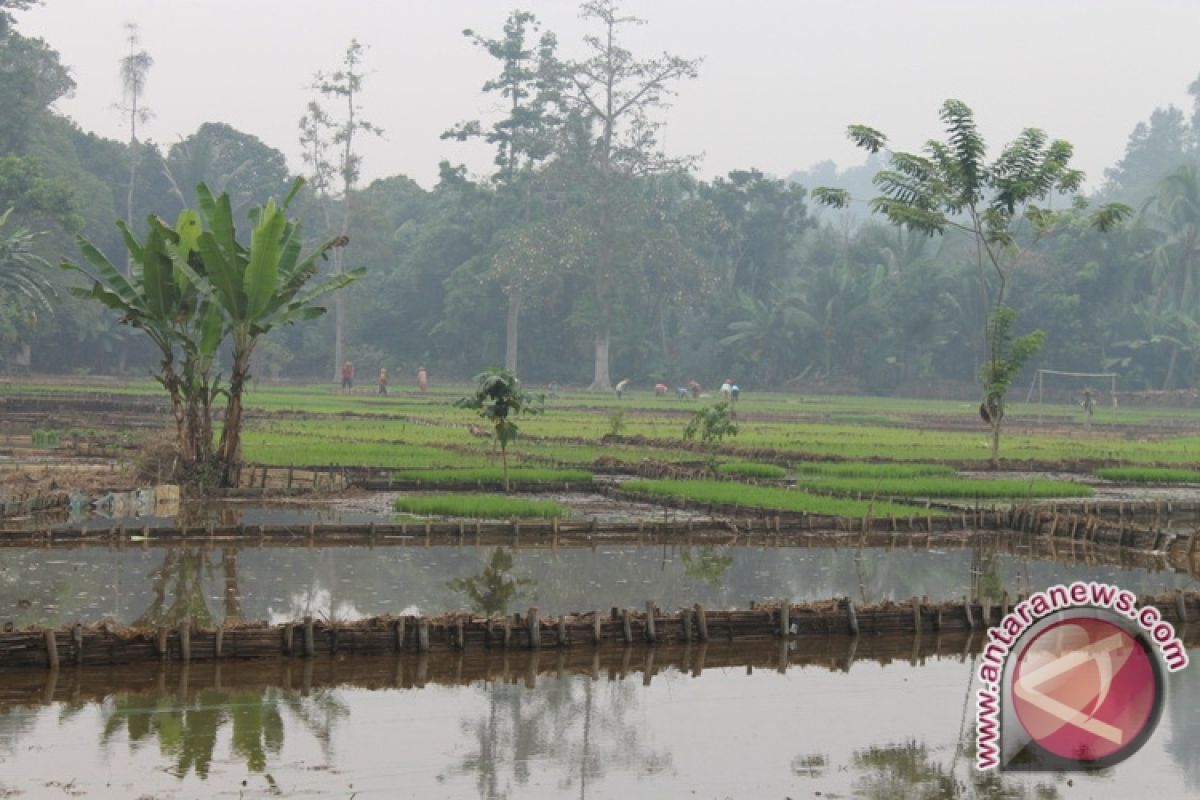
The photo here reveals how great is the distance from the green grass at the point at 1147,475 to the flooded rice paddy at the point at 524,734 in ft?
51.9

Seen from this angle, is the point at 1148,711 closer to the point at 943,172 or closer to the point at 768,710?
the point at 768,710

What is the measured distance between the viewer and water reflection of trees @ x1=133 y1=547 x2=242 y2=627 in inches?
520

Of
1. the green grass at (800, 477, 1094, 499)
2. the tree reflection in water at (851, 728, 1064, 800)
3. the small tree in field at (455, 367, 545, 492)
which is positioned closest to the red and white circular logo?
the tree reflection in water at (851, 728, 1064, 800)

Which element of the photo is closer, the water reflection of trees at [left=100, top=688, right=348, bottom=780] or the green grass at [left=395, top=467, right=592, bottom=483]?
the water reflection of trees at [left=100, top=688, right=348, bottom=780]

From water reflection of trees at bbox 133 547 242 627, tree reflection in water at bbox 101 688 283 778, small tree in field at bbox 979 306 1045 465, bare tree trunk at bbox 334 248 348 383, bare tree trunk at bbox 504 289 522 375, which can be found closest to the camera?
tree reflection in water at bbox 101 688 283 778

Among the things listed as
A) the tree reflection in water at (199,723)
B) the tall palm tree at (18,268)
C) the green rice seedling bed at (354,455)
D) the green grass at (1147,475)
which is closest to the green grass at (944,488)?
the green grass at (1147,475)

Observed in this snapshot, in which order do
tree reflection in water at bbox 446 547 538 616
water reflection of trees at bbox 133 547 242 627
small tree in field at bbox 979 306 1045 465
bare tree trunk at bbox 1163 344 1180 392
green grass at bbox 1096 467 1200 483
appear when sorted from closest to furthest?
water reflection of trees at bbox 133 547 242 627, tree reflection in water at bbox 446 547 538 616, green grass at bbox 1096 467 1200 483, small tree in field at bbox 979 306 1045 465, bare tree trunk at bbox 1163 344 1180 392

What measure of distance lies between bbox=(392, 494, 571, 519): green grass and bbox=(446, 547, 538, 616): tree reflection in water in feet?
9.04

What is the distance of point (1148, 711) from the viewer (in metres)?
7.37

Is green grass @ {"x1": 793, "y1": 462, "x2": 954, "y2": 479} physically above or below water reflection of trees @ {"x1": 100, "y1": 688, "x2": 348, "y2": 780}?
above

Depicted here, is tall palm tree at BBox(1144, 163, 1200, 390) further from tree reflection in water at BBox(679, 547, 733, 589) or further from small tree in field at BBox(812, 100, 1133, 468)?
tree reflection in water at BBox(679, 547, 733, 589)

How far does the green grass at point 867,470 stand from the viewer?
25984 millimetres

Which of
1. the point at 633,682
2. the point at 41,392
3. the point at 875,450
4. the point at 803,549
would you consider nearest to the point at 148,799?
the point at 633,682

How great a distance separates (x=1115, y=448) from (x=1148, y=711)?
1112 inches
